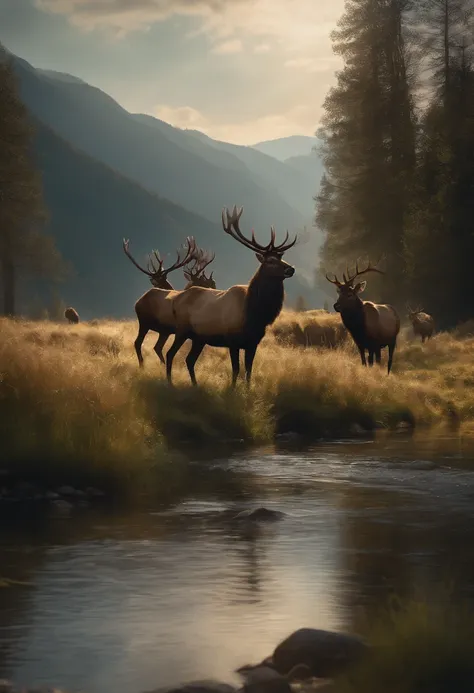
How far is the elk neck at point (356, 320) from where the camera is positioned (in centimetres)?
2586

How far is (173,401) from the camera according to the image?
19.2 metres

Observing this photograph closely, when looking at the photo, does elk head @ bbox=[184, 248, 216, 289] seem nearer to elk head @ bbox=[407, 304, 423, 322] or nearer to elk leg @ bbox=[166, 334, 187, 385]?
elk leg @ bbox=[166, 334, 187, 385]

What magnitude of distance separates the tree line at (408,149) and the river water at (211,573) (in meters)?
29.0

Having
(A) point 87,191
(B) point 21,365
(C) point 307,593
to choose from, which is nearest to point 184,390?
(B) point 21,365

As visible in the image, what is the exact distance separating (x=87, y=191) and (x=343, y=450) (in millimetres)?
150087

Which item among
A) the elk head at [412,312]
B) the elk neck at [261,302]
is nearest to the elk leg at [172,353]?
the elk neck at [261,302]

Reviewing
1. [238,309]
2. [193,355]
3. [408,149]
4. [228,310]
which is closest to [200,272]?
[193,355]

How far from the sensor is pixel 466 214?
4184cm

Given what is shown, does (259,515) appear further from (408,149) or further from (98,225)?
(98,225)

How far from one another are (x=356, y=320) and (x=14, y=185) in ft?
89.1

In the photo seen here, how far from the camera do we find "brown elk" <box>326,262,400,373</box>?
25.7 meters

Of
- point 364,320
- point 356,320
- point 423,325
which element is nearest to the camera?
point 356,320

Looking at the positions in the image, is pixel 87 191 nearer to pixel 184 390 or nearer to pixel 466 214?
pixel 466 214

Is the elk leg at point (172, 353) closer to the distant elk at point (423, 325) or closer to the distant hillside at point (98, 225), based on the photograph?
the distant elk at point (423, 325)
